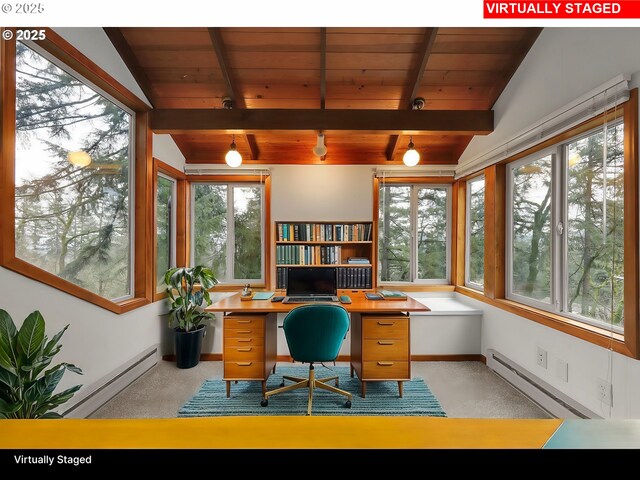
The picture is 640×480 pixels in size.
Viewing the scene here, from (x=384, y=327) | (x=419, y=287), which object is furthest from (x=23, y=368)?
(x=419, y=287)

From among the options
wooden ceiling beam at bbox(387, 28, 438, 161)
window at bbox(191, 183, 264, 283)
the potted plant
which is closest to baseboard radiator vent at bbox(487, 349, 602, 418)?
wooden ceiling beam at bbox(387, 28, 438, 161)

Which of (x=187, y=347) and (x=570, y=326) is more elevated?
(x=570, y=326)

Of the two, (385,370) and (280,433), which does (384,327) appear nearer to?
(385,370)

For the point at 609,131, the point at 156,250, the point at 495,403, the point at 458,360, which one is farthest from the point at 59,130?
the point at 458,360

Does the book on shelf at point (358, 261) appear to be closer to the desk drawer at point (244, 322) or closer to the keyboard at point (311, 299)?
the keyboard at point (311, 299)

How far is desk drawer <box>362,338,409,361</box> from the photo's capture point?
2.51 m

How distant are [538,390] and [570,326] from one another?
0.64m

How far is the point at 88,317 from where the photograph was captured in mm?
2127

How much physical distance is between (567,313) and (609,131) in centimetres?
131

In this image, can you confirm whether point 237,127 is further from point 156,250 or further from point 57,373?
point 57,373

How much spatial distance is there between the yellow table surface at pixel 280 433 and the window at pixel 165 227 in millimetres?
3006

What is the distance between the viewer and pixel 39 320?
1407 mm

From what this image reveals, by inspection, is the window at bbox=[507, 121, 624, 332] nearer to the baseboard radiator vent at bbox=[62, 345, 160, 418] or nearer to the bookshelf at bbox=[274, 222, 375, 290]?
the bookshelf at bbox=[274, 222, 375, 290]

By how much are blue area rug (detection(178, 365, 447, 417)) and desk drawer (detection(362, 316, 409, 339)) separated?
20.0 inches
